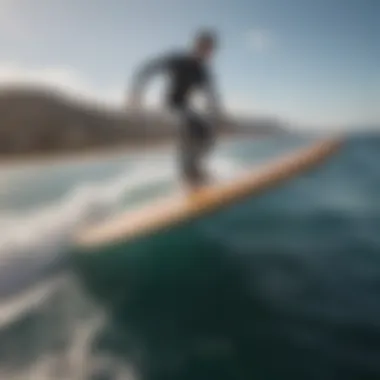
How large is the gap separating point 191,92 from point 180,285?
0.49 m

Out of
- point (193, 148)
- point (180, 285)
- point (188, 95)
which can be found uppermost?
point (188, 95)

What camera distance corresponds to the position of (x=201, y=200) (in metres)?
1.33

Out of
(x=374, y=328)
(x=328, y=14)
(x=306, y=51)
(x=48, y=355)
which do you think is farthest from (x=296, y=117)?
(x=48, y=355)

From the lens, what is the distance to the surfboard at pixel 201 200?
125 centimetres

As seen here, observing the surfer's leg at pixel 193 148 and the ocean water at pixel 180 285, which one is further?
the surfer's leg at pixel 193 148

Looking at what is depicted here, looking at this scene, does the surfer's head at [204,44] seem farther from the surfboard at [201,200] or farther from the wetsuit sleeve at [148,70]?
the surfboard at [201,200]

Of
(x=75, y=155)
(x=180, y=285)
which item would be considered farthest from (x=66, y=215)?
(x=180, y=285)

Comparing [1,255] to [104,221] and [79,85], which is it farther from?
[79,85]

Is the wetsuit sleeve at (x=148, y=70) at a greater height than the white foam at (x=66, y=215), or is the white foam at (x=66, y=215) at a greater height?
the wetsuit sleeve at (x=148, y=70)

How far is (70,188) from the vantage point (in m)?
1.30

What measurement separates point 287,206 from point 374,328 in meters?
0.38

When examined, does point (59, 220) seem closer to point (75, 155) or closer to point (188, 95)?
point (75, 155)

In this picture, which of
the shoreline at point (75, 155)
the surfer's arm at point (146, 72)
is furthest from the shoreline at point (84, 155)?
the surfer's arm at point (146, 72)

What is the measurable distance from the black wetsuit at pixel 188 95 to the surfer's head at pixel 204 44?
0.02 m
